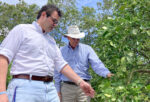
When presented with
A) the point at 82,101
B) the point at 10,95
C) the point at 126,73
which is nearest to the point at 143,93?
the point at 126,73

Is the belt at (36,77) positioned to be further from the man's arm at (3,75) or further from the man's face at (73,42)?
the man's face at (73,42)

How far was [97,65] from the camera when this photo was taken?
12.4ft

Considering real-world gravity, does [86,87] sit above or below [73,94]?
above

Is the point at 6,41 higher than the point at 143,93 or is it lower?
higher

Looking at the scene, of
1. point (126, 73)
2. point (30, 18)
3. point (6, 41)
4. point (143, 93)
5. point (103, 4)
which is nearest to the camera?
point (6, 41)

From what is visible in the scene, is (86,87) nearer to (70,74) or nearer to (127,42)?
(70,74)

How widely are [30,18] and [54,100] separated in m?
25.3

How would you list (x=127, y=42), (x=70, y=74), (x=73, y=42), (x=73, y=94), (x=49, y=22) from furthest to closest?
1. (x=73, y=42)
2. (x=73, y=94)
3. (x=70, y=74)
4. (x=127, y=42)
5. (x=49, y=22)

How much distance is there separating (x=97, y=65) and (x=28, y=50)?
1.55 metres

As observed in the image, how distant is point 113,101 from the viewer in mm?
2363

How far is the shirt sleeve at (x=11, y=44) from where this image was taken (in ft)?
7.57

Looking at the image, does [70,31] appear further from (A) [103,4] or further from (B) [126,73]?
(A) [103,4]

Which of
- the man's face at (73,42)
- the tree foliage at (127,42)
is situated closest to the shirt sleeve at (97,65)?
the man's face at (73,42)

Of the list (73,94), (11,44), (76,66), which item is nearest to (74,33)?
(76,66)
